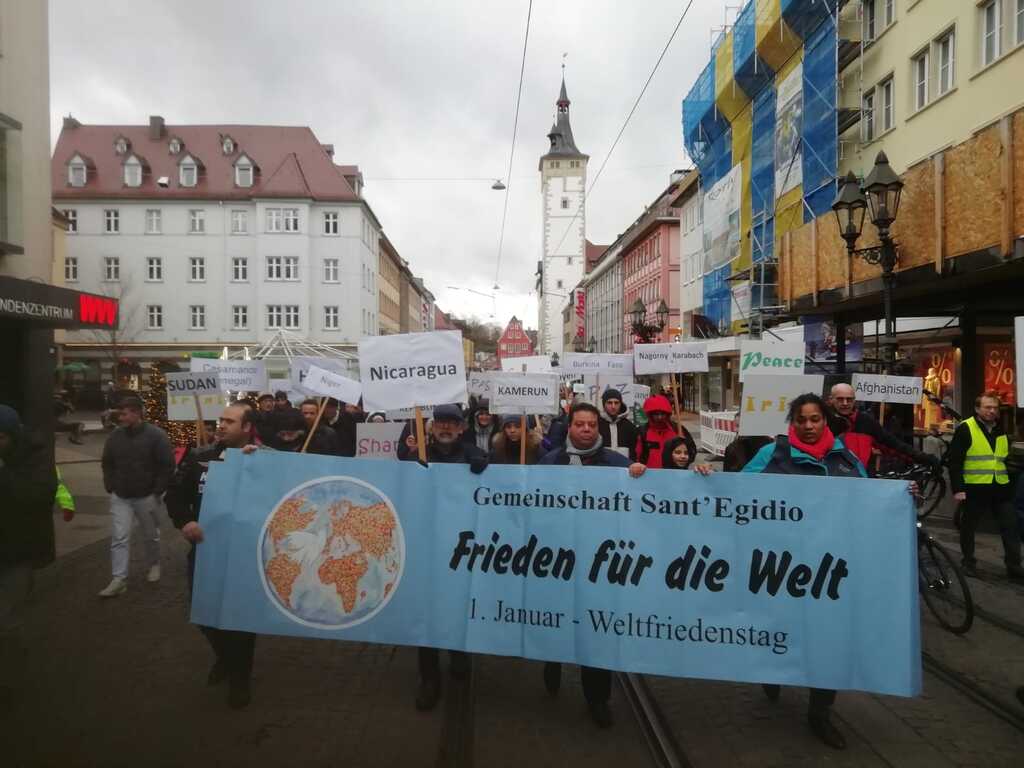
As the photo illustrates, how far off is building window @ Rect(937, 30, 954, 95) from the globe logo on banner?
66.3 feet

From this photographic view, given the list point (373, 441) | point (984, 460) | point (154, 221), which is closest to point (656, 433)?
point (984, 460)

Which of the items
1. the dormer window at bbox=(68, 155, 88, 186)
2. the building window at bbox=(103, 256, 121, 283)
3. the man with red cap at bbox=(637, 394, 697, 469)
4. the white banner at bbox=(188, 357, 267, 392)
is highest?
the dormer window at bbox=(68, 155, 88, 186)

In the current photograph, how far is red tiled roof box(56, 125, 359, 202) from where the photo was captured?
52.3m

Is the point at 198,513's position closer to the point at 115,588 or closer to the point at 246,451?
the point at 246,451

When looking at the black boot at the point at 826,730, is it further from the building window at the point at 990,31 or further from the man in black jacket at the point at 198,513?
the building window at the point at 990,31

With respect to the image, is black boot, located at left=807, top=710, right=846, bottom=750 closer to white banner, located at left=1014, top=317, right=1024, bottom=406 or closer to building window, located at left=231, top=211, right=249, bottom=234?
white banner, located at left=1014, top=317, right=1024, bottom=406

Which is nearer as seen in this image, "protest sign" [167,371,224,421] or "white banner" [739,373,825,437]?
"white banner" [739,373,825,437]

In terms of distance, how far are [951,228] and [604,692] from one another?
981 centimetres

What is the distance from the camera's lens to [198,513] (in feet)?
15.8

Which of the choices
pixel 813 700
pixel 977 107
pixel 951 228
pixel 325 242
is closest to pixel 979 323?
pixel 977 107

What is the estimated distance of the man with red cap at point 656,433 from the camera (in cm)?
709

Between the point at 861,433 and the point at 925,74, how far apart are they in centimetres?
1779

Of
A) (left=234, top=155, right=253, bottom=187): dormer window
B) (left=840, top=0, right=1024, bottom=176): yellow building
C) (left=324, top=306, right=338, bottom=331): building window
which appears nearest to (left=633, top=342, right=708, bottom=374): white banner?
(left=840, top=0, right=1024, bottom=176): yellow building

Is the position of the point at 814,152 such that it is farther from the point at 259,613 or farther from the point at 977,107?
the point at 259,613
